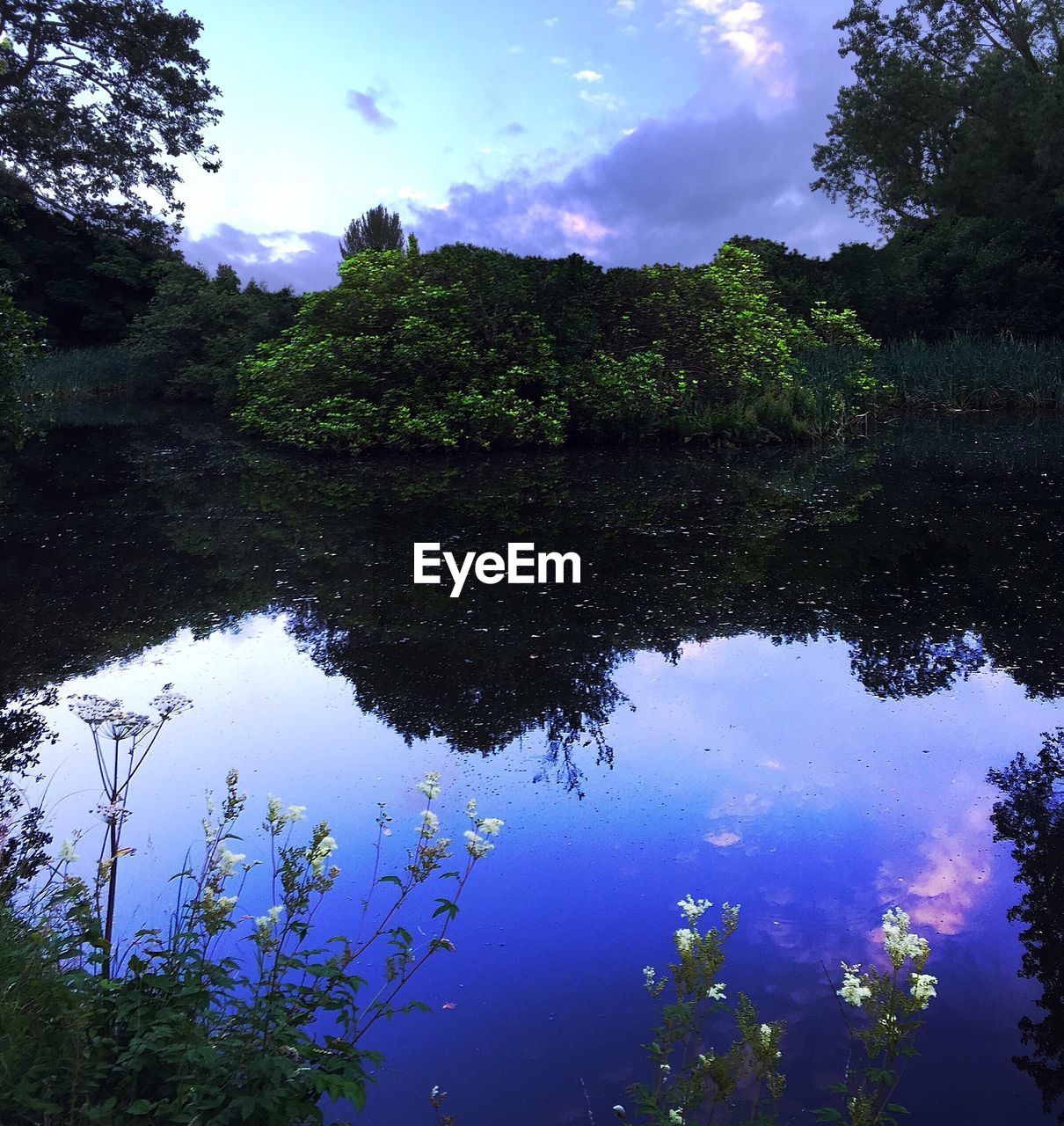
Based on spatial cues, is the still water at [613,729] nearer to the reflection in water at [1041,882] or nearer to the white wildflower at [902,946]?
the reflection in water at [1041,882]

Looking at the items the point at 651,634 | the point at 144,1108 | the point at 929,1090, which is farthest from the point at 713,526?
the point at 144,1108

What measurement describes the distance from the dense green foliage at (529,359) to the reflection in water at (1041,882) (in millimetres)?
11033

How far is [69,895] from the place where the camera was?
7.36ft

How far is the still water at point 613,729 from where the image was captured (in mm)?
2549

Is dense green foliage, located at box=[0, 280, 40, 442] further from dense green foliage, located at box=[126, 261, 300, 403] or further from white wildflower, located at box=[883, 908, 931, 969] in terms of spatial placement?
dense green foliage, located at box=[126, 261, 300, 403]

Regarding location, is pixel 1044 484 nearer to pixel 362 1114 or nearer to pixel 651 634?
pixel 651 634

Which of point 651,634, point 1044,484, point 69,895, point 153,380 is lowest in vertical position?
point 69,895

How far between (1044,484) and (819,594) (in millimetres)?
5505

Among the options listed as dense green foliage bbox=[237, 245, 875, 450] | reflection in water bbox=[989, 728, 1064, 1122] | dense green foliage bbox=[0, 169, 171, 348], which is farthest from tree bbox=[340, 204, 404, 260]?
reflection in water bbox=[989, 728, 1064, 1122]

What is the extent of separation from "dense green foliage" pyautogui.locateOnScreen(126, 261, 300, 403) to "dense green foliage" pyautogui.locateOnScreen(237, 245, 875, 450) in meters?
9.29
